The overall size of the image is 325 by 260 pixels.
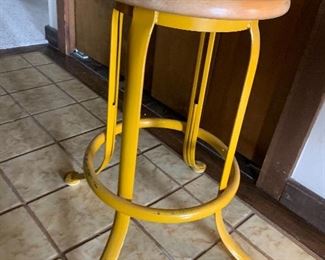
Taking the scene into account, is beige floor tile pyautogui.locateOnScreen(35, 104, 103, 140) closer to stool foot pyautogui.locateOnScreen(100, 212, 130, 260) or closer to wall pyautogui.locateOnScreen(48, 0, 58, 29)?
stool foot pyautogui.locateOnScreen(100, 212, 130, 260)

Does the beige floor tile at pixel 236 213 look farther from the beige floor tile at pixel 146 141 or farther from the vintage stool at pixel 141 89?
the beige floor tile at pixel 146 141

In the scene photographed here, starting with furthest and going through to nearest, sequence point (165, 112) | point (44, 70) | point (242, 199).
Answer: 1. point (44, 70)
2. point (165, 112)
3. point (242, 199)

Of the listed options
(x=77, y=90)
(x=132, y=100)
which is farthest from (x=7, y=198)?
(x=77, y=90)

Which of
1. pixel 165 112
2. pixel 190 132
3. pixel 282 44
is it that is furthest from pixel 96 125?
pixel 282 44

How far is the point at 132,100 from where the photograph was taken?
0.62 m

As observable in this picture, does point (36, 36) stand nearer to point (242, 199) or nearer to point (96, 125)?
point (96, 125)

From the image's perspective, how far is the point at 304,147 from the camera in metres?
0.99

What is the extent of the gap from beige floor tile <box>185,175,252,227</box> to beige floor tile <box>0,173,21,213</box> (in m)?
0.51

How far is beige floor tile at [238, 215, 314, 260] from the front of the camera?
0.94m

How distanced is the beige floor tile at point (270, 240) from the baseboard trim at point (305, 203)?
0.11m

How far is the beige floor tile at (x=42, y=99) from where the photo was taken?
142cm

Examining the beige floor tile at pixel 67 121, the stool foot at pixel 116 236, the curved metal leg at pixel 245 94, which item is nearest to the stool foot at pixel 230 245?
the curved metal leg at pixel 245 94

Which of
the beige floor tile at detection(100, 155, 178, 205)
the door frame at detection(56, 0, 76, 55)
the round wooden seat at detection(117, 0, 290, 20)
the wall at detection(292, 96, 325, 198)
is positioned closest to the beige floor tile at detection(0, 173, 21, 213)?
the beige floor tile at detection(100, 155, 178, 205)

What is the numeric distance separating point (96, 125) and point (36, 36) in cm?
104
